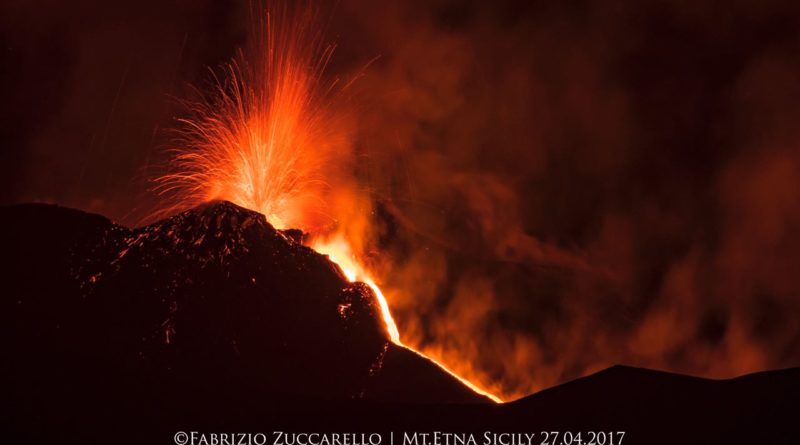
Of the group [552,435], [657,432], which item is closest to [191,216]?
[552,435]

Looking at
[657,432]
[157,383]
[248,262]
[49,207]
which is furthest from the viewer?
[49,207]

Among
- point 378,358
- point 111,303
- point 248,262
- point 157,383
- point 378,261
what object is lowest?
point 157,383

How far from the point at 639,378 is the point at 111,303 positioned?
12.1 meters

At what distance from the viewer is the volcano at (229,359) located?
10297 millimetres

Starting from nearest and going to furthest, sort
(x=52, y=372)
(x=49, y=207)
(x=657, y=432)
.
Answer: (x=657, y=432)
(x=52, y=372)
(x=49, y=207)

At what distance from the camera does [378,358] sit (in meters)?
16.3

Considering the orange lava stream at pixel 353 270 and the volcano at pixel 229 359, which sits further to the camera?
the orange lava stream at pixel 353 270

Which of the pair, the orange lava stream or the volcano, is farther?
the orange lava stream

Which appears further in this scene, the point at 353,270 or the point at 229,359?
the point at 353,270

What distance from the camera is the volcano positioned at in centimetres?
1030

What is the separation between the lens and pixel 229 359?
1511 cm

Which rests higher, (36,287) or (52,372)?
(36,287)

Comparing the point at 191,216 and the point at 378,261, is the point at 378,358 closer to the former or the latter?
the point at 378,261

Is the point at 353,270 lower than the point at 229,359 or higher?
higher
